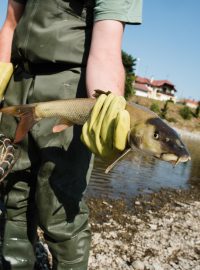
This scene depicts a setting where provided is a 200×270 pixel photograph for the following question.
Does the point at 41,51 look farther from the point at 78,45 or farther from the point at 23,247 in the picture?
the point at 23,247

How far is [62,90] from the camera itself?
342 centimetres

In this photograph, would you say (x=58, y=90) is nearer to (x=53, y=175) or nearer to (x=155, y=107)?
(x=53, y=175)

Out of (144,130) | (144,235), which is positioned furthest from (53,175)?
(144,235)

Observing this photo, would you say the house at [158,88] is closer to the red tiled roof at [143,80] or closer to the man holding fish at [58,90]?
the red tiled roof at [143,80]

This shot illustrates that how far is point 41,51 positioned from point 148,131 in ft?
4.66

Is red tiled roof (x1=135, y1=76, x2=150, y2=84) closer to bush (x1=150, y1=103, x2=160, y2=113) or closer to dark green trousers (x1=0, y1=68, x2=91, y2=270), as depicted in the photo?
bush (x1=150, y1=103, x2=160, y2=113)

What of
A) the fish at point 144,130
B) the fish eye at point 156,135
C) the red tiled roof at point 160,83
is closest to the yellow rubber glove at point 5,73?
the fish at point 144,130

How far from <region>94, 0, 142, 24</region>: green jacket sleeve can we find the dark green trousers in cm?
59

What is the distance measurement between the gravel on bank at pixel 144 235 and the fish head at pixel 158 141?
3319 mm

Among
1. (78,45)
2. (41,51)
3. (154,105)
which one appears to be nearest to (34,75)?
(41,51)

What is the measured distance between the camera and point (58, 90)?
3.43 meters

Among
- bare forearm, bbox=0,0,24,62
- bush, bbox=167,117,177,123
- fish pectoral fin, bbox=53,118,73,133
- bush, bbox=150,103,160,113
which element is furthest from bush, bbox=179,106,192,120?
fish pectoral fin, bbox=53,118,73,133

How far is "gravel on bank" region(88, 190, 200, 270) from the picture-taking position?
5.99m

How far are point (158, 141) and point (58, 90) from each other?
132cm
